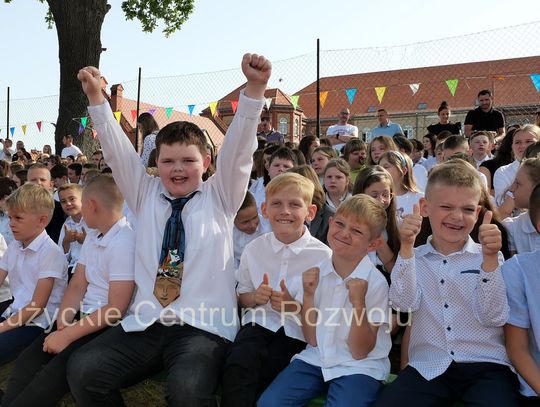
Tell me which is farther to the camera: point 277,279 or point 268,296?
point 277,279

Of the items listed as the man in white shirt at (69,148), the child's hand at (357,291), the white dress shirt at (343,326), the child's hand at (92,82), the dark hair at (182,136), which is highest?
the man in white shirt at (69,148)

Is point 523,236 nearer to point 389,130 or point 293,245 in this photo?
point 293,245

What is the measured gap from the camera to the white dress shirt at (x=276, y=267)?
2941 millimetres

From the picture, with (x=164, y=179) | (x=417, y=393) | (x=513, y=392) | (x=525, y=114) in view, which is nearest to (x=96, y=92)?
(x=164, y=179)

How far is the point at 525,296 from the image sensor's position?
7.90 ft

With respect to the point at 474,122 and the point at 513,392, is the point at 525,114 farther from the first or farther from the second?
the point at 513,392

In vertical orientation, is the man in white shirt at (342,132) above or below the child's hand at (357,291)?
above

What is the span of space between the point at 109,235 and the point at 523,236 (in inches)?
97.2

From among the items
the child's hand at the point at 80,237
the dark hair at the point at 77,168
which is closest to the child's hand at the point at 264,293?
the child's hand at the point at 80,237

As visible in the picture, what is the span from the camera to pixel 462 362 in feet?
8.02

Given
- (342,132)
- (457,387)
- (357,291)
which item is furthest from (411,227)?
(342,132)

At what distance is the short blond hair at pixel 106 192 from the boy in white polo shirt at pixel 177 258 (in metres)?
0.28

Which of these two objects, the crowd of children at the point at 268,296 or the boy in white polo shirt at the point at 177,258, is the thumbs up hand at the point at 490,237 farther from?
the boy in white polo shirt at the point at 177,258

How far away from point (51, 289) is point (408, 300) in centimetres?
228
